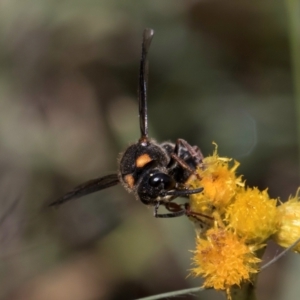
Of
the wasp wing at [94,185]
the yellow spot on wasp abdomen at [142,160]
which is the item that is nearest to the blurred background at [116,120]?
the wasp wing at [94,185]

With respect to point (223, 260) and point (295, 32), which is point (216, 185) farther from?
point (295, 32)

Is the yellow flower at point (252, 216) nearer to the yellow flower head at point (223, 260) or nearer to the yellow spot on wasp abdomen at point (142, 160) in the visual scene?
the yellow flower head at point (223, 260)

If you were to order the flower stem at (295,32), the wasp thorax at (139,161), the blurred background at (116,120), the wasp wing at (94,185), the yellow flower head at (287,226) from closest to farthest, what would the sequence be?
the yellow flower head at (287,226) < the wasp thorax at (139,161) < the wasp wing at (94,185) < the flower stem at (295,32) < the blurred background at (116,120)

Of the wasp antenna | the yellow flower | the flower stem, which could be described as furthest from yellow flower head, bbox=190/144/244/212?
the flower stem

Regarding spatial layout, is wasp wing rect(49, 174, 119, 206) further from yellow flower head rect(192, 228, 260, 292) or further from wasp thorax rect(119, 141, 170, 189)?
yellow flower head rect(192, 228, 260, 292)

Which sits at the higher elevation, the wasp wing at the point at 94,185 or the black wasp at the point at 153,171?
the black wasp at the point at 153,171

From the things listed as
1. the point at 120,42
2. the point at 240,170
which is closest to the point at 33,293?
the point at 240,170
